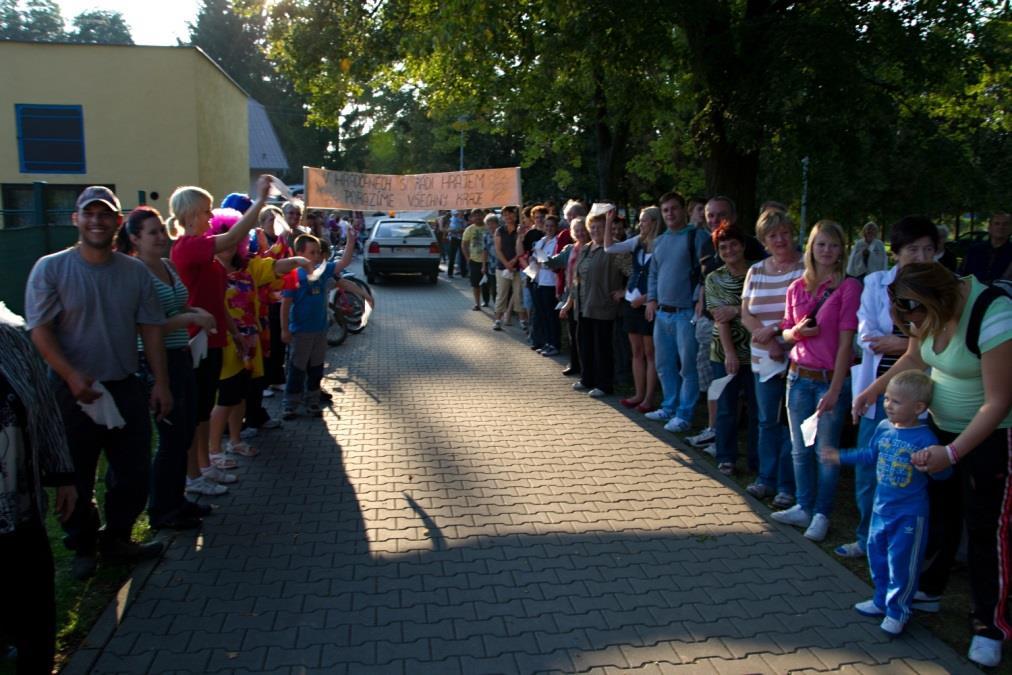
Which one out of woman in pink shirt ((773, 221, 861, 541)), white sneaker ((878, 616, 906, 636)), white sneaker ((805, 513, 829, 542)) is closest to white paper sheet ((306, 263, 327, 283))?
woman in pink shirt ((773, 221, 861, 541))

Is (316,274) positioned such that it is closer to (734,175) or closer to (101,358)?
(101,358)

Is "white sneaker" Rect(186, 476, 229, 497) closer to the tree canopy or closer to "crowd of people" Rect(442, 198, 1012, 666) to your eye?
"crowd of people" Rect(442, 198, 1012, 666)

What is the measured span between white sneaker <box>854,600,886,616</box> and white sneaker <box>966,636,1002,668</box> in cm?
45

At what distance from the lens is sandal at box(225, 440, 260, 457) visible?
6.79 m

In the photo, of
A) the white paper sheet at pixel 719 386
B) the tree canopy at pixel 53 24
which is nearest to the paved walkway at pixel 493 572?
the white paper sheet at pixel 719 386

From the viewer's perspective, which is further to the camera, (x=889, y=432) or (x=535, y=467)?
(x=535, y=467)

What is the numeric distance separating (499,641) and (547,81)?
13115 millimetres

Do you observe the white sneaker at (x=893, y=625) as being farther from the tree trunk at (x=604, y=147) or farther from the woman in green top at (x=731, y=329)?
the tree trunk at (x=604, y=147)

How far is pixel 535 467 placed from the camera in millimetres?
6570

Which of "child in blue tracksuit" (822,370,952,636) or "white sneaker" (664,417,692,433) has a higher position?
"child in blue tracksuit" (822,370,952,636)

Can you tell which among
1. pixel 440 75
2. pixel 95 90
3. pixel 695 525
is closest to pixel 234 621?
pixel 695 525

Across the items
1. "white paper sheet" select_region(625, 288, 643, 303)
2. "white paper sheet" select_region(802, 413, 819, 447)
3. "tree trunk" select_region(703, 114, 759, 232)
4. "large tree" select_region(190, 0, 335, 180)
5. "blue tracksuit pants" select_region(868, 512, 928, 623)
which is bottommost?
"blue tracksuit pants" select_region(868, 512, 928, 623)

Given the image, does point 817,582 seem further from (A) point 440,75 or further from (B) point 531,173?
(B) point 531,173

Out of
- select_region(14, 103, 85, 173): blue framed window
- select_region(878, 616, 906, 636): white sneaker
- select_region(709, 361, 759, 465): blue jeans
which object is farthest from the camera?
select_region(14, 103, 85, 173): blue framed window
